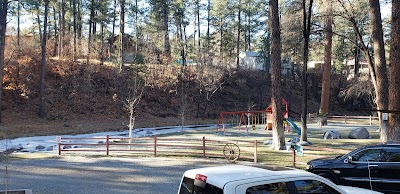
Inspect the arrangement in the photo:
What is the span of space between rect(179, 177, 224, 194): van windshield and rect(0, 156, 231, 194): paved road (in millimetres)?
5505

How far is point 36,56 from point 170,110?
16.4 m

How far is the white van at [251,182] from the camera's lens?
4062mm

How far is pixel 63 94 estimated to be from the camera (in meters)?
39.8

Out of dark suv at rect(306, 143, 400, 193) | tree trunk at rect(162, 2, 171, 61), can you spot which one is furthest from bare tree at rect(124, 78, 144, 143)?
dark suv at rect(306, 143, 400, 193)

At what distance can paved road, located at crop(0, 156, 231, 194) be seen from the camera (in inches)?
420

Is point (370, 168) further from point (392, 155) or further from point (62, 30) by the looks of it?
point (62, 30)

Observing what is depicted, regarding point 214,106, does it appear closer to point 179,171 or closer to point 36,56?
point 36,56

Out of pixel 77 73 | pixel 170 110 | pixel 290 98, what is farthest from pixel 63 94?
pixel 290 98

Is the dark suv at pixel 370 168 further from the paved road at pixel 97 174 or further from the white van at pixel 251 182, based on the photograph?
the white van at pixel 251 182

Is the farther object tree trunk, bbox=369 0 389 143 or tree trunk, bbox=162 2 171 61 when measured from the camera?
tree trunk, bbox=162 2 171 61

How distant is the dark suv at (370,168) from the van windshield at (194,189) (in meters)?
5.99

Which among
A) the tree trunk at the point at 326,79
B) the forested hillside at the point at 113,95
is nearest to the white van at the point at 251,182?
the forested hillside at the point at 113,95

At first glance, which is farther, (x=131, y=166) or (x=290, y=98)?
(x=290, y=98)

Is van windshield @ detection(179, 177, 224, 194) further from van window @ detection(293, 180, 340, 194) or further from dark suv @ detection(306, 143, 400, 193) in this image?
dark suv @ detection(306, 143, 400, 193)
